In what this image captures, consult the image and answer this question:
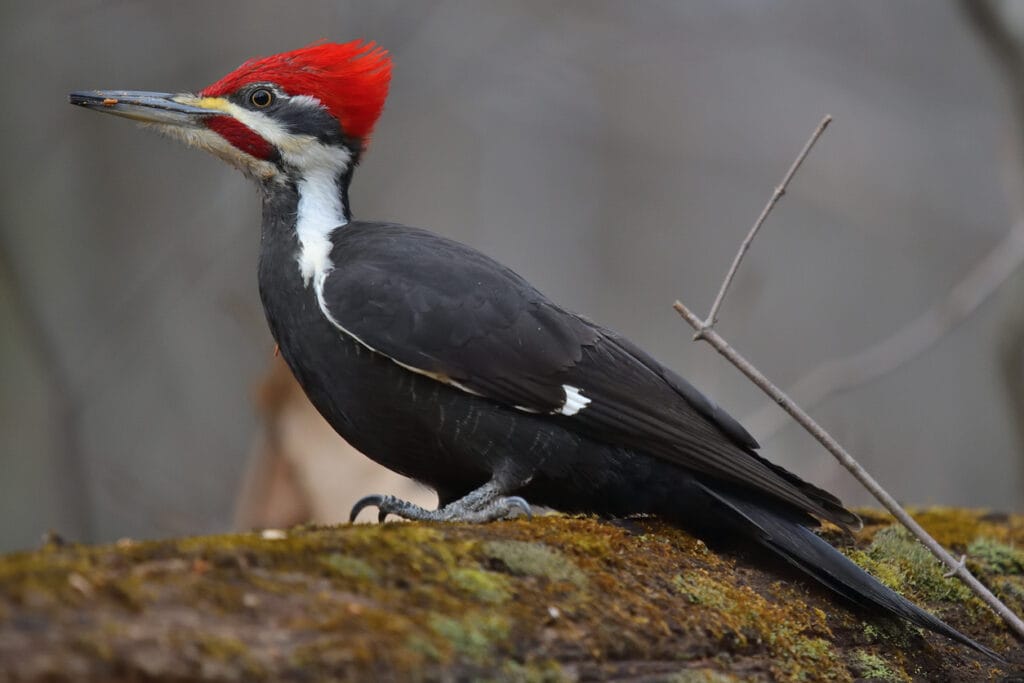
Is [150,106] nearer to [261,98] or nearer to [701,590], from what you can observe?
[261,98]

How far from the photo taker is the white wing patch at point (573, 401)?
111 inches

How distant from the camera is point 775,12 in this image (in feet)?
26.3

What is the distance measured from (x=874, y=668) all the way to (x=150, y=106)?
2.41 m

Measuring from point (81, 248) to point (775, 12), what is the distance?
16.4 ft

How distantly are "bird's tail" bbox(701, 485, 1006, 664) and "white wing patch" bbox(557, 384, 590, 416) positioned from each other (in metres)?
0.36

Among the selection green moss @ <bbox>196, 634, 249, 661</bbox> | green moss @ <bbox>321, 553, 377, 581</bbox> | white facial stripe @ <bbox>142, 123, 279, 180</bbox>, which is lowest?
green moss @ <bbox>196, 634, 249, 661</bbox>

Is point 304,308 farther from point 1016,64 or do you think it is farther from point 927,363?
point 927,363

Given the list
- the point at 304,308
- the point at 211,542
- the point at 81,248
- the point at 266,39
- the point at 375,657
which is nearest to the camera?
the point at 375,657

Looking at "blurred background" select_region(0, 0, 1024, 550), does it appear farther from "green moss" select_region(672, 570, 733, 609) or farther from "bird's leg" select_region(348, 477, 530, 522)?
"green moss" select_region(672, 570, 733, 609)

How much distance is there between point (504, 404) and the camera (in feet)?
9.21

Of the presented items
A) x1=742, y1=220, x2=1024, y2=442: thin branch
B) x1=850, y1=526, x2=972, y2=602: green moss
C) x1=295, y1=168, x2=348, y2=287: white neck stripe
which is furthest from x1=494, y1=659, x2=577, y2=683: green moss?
x1=742, y1=220, x2=1024, y2=442: thin branch

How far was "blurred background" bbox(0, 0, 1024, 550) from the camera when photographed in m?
6.94

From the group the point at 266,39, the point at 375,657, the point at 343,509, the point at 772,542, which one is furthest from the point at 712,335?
the point at 266,39

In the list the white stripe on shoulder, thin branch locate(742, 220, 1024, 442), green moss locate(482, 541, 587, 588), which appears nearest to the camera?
green moss locate(482, 541, 587, 588)
